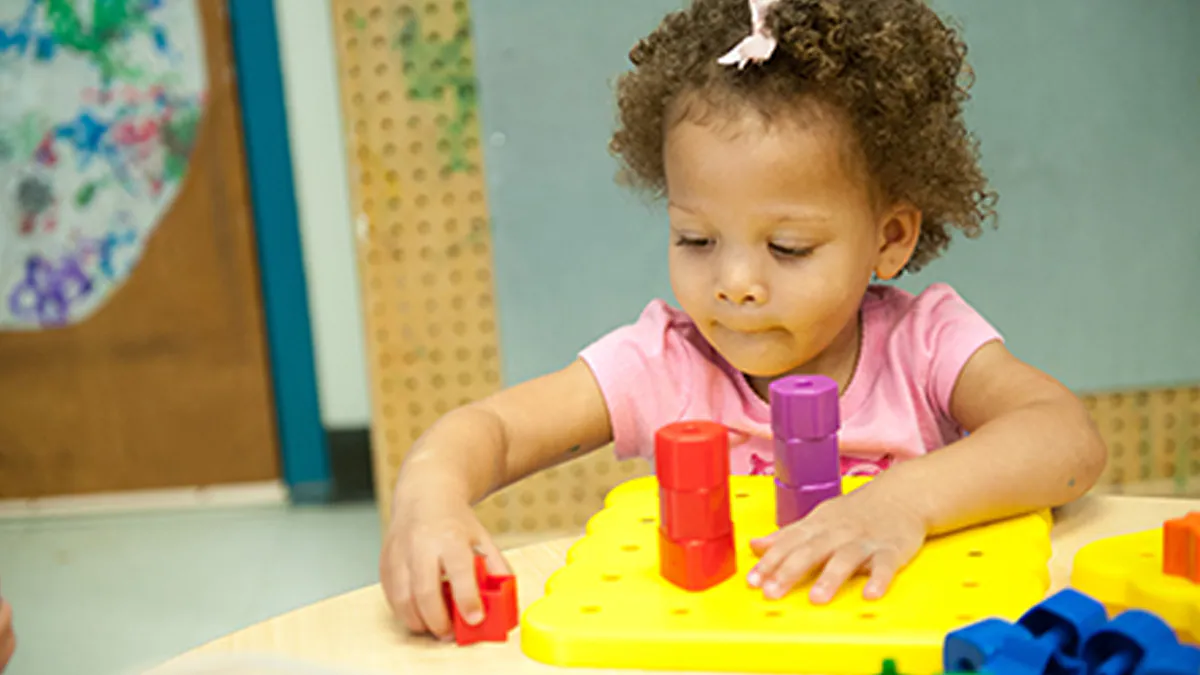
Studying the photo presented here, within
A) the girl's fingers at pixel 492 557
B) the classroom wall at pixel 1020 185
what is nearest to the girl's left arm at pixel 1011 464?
the girl's fingers at pixel 492 557

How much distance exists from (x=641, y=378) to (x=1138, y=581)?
41 cm

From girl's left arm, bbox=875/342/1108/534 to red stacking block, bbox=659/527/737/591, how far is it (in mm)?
102

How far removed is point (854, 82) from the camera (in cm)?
78

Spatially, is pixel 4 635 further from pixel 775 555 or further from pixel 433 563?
pixel 775 555

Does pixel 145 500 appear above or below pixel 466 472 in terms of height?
below

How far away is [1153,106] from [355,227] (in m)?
1.17

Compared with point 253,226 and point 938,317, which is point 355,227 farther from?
point 938,317

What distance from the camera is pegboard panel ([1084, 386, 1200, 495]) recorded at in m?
1.83

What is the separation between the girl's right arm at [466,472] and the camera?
591mm

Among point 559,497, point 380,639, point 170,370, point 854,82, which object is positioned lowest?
point 559,497

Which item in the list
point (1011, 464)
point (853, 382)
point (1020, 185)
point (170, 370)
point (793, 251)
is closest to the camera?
point (1011, 464)

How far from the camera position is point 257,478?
2.32m

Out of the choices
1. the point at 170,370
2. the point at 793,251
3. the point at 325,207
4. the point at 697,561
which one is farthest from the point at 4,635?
the point at 170,370

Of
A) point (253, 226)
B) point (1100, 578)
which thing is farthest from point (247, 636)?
point (253, 226)
